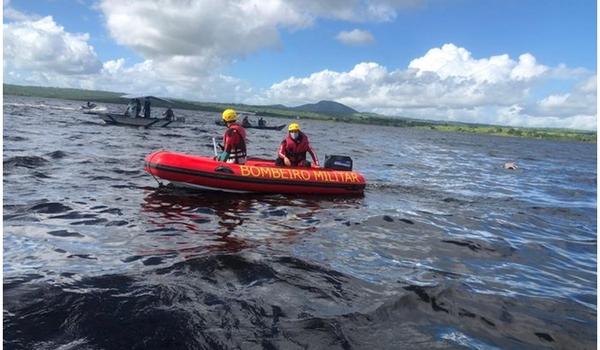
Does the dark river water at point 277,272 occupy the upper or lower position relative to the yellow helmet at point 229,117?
lower

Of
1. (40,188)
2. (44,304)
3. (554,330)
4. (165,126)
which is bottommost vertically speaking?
(554,330)

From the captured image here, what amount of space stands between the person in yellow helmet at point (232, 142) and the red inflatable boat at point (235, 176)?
723 mm

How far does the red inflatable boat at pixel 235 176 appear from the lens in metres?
14.3

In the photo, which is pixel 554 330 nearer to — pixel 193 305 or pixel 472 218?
pixel 193 305

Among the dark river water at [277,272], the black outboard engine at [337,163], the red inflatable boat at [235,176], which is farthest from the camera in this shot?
the black outboard engine at [337,163]

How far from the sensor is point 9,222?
9727mm

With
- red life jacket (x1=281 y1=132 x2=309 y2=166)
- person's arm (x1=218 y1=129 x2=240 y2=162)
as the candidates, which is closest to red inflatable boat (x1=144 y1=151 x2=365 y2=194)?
person's arm (x1=218 y1=129 x2=240 y2=162)

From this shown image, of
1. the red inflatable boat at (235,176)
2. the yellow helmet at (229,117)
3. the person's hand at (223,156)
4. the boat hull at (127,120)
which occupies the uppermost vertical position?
the boat hull at (127,120)

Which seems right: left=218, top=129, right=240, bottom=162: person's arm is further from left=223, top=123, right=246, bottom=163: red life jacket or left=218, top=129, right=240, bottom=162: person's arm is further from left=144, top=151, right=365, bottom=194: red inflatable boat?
left=144, top=151, right=365, bottom=194: red inflatable boat

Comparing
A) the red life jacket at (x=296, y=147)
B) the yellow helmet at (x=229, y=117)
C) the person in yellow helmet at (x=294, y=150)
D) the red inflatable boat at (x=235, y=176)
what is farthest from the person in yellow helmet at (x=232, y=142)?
the red life jacket at (x=296, y=147)

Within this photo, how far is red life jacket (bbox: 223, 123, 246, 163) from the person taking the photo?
50.2 ft

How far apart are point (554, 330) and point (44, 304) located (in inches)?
270

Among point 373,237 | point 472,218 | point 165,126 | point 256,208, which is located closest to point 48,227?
point 256,208

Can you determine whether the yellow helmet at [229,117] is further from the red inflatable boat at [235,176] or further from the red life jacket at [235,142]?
the red inflatable boat at [235,176]
